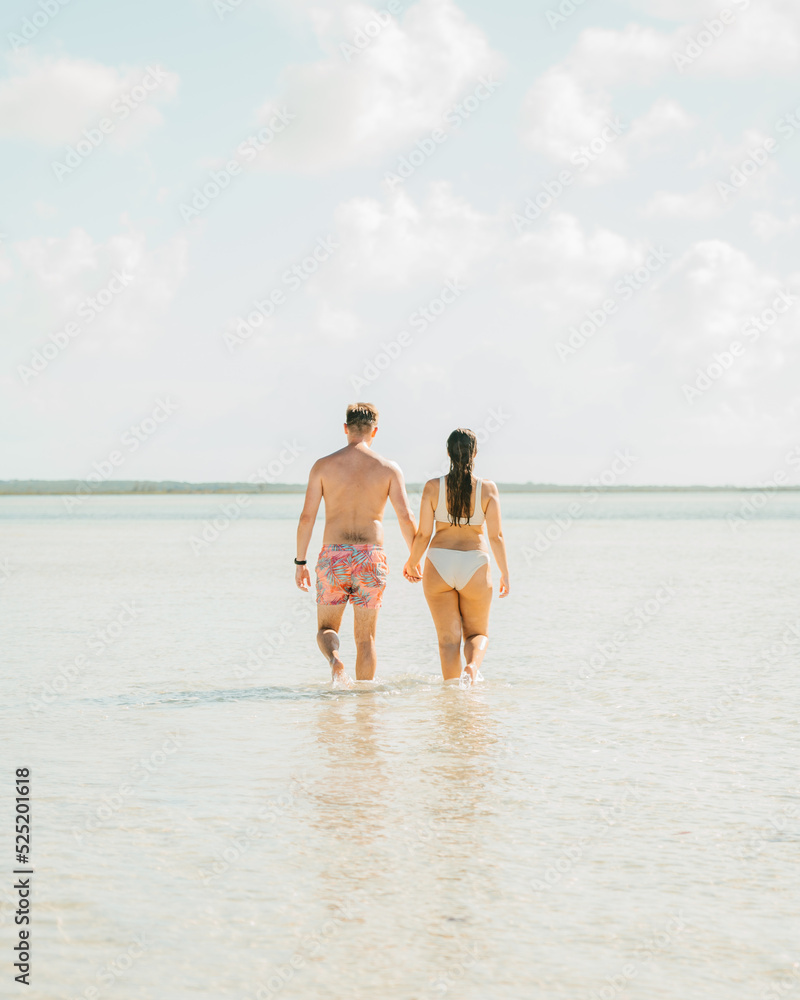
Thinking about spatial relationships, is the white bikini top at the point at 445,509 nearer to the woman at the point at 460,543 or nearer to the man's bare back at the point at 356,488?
the woman at the point at 460,543

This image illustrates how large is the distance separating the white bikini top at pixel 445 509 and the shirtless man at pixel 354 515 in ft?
0.70

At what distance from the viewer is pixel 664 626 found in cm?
1128

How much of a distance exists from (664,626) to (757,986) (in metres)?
8.41

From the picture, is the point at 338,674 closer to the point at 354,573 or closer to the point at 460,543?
the point at 354,573

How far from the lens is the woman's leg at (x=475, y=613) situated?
24.0 ft

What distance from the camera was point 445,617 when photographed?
7461 mm

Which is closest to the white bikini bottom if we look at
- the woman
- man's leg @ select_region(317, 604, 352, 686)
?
the woman

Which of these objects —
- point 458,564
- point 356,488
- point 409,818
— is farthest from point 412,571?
point 409,818

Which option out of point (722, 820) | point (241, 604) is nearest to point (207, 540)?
point (241, 604)

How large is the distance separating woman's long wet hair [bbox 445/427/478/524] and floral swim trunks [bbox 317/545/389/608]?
0.62 meters

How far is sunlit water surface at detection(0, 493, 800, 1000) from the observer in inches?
126

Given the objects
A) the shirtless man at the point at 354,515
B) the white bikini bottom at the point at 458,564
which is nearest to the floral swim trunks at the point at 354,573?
the shirtless man at the point at 354,515

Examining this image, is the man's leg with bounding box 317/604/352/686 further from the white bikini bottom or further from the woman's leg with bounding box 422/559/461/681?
the white bikini bottom

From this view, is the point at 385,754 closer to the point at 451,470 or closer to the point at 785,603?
the point at 451,470
